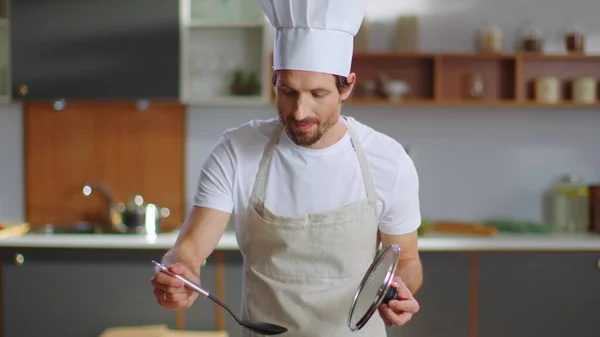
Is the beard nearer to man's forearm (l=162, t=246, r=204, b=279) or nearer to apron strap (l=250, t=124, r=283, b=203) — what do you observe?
apron strap (l=250, t=124, r=283, b=203)

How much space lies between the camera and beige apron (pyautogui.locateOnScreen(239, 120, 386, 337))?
1.92 meters

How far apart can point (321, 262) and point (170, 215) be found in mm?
2209

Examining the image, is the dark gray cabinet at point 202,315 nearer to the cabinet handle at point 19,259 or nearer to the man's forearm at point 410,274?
the cabinet handle at point 19,259

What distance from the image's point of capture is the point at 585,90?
3.85 meters

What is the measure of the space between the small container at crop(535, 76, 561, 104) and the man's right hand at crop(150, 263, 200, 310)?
272 centimetres

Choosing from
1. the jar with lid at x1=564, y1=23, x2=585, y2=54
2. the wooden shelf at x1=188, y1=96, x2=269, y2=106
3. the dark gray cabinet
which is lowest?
the dark gray cabinet

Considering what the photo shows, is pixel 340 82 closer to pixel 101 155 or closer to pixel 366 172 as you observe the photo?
pixel 366 172

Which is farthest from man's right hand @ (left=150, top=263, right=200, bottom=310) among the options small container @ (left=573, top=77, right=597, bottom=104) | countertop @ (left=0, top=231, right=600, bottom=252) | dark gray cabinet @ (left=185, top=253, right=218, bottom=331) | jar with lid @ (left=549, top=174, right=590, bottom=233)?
small container @ (left=573, top=77, right=597, bottom=104)

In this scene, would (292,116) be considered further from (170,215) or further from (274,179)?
(170,215)

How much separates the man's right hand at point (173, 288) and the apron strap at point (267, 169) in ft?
1.13

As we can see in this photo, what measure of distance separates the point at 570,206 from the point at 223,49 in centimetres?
204

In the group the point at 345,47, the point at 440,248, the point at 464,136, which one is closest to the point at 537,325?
the point at 440,248

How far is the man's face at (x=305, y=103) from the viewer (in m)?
1.71

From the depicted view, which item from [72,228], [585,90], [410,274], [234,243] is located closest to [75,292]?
[72,228]
